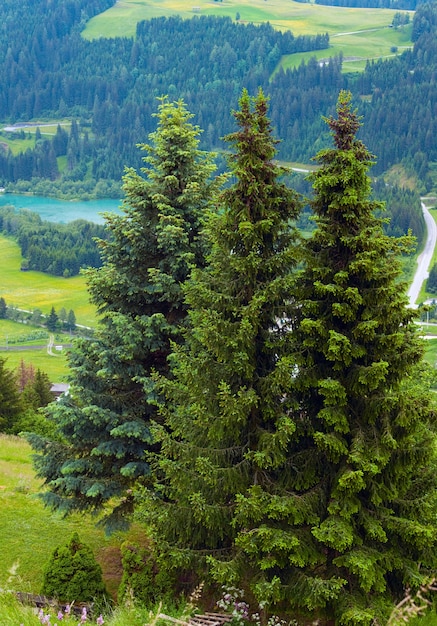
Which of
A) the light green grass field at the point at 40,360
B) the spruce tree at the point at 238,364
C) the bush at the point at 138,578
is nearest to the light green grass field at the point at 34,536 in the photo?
the bush at the point at 138,578

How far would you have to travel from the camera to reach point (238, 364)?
1341cm

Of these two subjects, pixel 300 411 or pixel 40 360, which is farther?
pixel 40 360

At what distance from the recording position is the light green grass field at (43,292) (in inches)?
6570

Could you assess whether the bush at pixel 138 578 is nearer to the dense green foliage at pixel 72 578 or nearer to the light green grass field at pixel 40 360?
the dense green foliage at pixel 72 578

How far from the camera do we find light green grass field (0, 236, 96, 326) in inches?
6570

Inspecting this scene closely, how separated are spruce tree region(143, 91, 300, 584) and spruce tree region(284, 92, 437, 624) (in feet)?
2.14

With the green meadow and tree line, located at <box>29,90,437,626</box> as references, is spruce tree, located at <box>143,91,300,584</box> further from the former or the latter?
the green meadow

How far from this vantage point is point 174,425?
1539cm

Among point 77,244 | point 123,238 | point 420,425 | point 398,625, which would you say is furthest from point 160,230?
point 77,244

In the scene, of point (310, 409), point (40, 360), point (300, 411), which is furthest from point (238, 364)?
point (40, 360)

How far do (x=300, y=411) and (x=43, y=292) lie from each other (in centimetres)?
17274

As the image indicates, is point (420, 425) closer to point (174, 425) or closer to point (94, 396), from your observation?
point (174, 425)

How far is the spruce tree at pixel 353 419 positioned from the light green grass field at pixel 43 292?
5773 inches

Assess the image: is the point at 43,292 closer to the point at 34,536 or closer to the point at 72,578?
the point at 34,536
